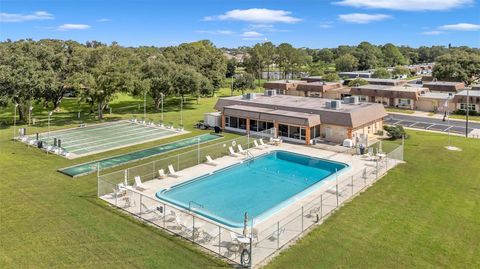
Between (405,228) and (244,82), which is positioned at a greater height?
(244,82)

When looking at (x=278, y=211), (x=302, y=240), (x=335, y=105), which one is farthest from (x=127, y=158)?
(x=335, y=105)

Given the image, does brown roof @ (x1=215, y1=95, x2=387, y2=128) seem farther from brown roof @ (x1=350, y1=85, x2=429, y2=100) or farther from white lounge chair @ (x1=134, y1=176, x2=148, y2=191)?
brown roof @ (x1=350, y1=85, x2=429, y2=100)

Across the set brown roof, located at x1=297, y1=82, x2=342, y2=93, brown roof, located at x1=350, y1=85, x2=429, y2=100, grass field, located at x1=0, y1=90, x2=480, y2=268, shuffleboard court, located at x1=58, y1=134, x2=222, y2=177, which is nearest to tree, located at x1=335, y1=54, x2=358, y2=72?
brown roof, located at x1=297, y1=82, x2=342, y2=93

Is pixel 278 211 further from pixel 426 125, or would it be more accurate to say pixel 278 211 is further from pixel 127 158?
pixel 426 125

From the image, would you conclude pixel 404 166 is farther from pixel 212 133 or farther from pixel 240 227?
pixel 212 133

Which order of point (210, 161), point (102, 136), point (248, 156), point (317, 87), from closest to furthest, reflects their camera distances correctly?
1. point (210, 161)
2. point (248, 156)
3. point (102, 136)
4. point (317, 87)

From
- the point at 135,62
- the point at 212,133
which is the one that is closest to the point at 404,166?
the point at 212,133
